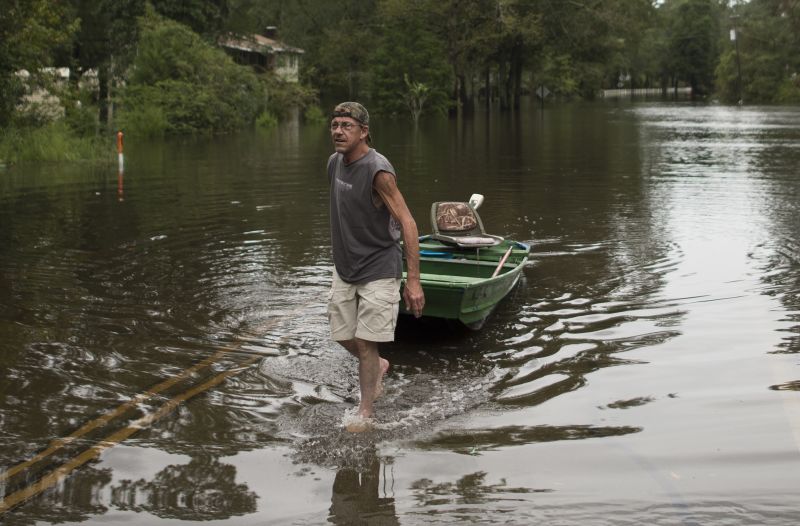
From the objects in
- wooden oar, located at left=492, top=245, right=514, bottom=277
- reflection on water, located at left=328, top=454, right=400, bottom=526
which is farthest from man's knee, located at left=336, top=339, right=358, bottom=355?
wooden oar, located at left=492, top=245, right=514, bottom=277

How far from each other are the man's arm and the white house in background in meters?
54.1

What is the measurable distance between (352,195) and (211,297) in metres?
4.71

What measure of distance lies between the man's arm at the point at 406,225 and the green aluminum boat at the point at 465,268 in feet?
6.55

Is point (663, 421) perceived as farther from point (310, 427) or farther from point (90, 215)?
point (90, 215)

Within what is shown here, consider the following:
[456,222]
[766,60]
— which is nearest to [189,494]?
[456,222]

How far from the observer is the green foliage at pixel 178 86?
42250mm

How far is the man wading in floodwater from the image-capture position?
20.9 ft

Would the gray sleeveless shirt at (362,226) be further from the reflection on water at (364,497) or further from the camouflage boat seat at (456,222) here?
the camouflage boat seat at (456,222)

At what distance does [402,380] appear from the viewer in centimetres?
782

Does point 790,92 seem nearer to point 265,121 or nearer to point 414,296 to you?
point 265,121

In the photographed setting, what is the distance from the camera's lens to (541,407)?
712 cm

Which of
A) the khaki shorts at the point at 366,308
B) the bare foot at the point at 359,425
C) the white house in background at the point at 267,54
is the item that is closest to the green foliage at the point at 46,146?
the khaki shorts at the point at 366,308

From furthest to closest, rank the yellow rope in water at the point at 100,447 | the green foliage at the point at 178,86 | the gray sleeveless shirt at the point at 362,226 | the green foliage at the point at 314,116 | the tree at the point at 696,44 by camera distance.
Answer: the tree at the point at 696,44
the green foliage at the point at 314,116
the green foliage at the point at 178,86
the gray sleeveless shirt at the point at 362,226
the yellow rope in water at the point at 100,447

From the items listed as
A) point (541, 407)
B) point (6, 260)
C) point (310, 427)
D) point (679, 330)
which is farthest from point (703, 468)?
point (6, 260)
